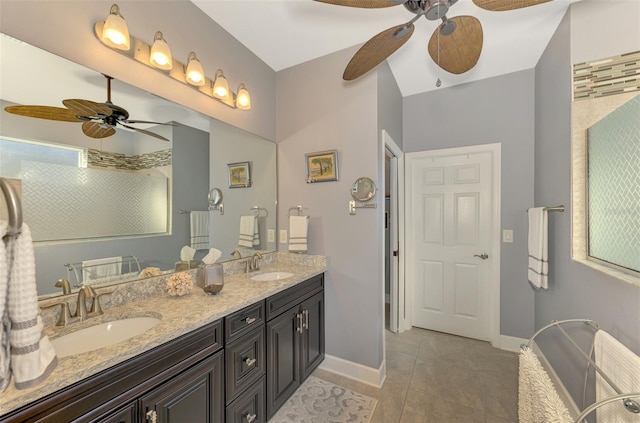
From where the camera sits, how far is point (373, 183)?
1976 mm

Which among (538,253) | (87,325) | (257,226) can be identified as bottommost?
(87,325)

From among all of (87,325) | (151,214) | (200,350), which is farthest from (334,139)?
(87,325)

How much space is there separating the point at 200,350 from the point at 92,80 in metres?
1.42

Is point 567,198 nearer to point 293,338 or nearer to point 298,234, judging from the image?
point 298,234

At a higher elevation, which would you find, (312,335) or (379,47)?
(379,47)

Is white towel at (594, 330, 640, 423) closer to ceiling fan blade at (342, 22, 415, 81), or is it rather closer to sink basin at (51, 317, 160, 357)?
ceiling fan blade at (342, 22, 415, 81)

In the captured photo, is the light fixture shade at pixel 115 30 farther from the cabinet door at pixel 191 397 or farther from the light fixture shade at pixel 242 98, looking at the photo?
the cabinet door at pixel 191 397

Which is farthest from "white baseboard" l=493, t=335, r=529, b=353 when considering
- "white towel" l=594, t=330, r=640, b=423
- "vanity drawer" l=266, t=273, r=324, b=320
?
"vanity drawer" l=266, t=273, r=324, b=320

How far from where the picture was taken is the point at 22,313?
0.65 m

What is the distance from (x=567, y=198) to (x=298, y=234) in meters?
1.98

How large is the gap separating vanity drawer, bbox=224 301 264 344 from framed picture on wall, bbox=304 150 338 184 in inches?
45.8

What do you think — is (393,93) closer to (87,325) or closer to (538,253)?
(538,253)

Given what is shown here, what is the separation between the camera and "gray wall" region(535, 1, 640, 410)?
122 cm

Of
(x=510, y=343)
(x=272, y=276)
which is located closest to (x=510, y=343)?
(x=510, y=343)
